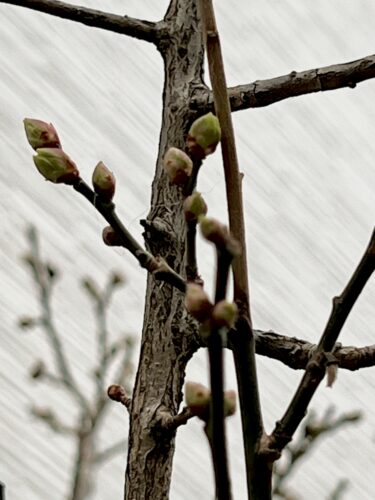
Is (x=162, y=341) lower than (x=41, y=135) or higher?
lower

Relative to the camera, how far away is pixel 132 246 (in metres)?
0.37

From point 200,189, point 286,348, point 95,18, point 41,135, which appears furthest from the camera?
point 200,189

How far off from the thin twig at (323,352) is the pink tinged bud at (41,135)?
12cm

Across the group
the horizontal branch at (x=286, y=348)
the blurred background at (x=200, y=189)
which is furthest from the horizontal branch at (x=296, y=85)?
the blurred background at (x=200, y=189)

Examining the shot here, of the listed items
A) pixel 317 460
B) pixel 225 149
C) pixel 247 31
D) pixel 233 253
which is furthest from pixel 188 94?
pixel 317 460

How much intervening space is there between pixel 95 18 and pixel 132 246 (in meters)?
0.31

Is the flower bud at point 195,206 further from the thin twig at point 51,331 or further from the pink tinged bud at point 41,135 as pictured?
the thin twig at point 51,331

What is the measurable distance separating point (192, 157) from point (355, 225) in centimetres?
105

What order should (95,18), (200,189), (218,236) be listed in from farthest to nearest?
(200,189)
(95,18)
(218,236)

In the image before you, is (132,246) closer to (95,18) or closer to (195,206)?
(195,206)

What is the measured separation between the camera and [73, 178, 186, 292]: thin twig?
36cm

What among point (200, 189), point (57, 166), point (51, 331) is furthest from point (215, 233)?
point (200, 189)

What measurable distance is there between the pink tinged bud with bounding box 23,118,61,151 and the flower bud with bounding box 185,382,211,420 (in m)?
0.11

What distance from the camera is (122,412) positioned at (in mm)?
1546
